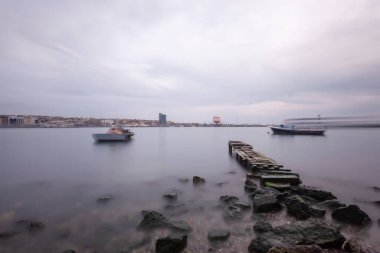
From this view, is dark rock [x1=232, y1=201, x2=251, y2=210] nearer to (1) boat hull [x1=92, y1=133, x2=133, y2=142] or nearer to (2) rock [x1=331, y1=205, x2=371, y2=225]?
(2) rock [x1=331, y1=205, x2=371, y2=225]

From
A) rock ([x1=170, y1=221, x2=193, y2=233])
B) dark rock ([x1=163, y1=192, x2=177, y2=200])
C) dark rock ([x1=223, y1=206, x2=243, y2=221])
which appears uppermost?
rock ([x1=170, y1=221, x2=193, y2=233])

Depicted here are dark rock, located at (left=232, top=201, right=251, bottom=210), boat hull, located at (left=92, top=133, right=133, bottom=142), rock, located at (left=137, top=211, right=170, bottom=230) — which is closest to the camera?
rock, located at (left=137, top=211, right=170, bottom=230)

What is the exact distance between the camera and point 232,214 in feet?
25.0

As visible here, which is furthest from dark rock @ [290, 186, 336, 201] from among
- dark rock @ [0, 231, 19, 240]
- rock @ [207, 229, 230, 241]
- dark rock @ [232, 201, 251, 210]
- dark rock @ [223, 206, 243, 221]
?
dark rock @ [0, 231, 19, 240]

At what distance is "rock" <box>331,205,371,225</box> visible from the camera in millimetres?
6957

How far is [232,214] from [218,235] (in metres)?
1.68

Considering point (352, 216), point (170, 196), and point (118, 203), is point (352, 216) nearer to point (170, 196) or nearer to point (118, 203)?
point (170, 196)

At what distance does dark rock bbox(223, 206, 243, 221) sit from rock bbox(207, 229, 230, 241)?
3.50 ft

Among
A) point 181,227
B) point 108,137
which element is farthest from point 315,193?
point 108,137

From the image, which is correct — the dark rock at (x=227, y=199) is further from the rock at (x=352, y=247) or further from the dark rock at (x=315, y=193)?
the rock at (x=352, y=247)

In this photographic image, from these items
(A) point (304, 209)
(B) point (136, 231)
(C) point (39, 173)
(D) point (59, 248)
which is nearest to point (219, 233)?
(B) point (136, 231)

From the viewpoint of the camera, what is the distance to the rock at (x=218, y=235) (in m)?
6.00

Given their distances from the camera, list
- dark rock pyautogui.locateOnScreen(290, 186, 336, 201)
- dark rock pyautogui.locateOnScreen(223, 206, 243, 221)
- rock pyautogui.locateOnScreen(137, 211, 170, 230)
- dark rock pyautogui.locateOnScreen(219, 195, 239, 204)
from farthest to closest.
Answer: dark rock pyautogui.locateOnScreen(219, 195, 239, 204), dark rock pyautogui.locateOnScreen(290, 186, 336, 201), dark rock pyautogui.locateOnScreen(223, 206, 243, 221), rock pyautogui.locateOnScreen(137, 211, 170, 230)

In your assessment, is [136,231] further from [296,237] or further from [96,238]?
[296,237]
